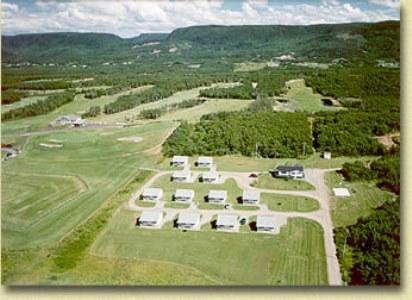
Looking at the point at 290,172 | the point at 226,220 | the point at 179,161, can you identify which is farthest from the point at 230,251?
the point at 179,161

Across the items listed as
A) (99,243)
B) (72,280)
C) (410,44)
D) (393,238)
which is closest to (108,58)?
A: (99,243)

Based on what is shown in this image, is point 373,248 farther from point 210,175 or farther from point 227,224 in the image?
point 210,175

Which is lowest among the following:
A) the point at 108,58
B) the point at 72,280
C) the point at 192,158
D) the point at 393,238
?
the point at 72,280

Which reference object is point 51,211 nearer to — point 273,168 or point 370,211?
point 273,168

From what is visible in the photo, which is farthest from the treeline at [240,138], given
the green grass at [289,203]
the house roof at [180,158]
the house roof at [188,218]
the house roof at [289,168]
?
the house roof at [188,218]

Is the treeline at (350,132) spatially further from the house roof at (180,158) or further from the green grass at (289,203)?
the house roof at (180,158)

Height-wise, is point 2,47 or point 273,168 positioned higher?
point 2,47
